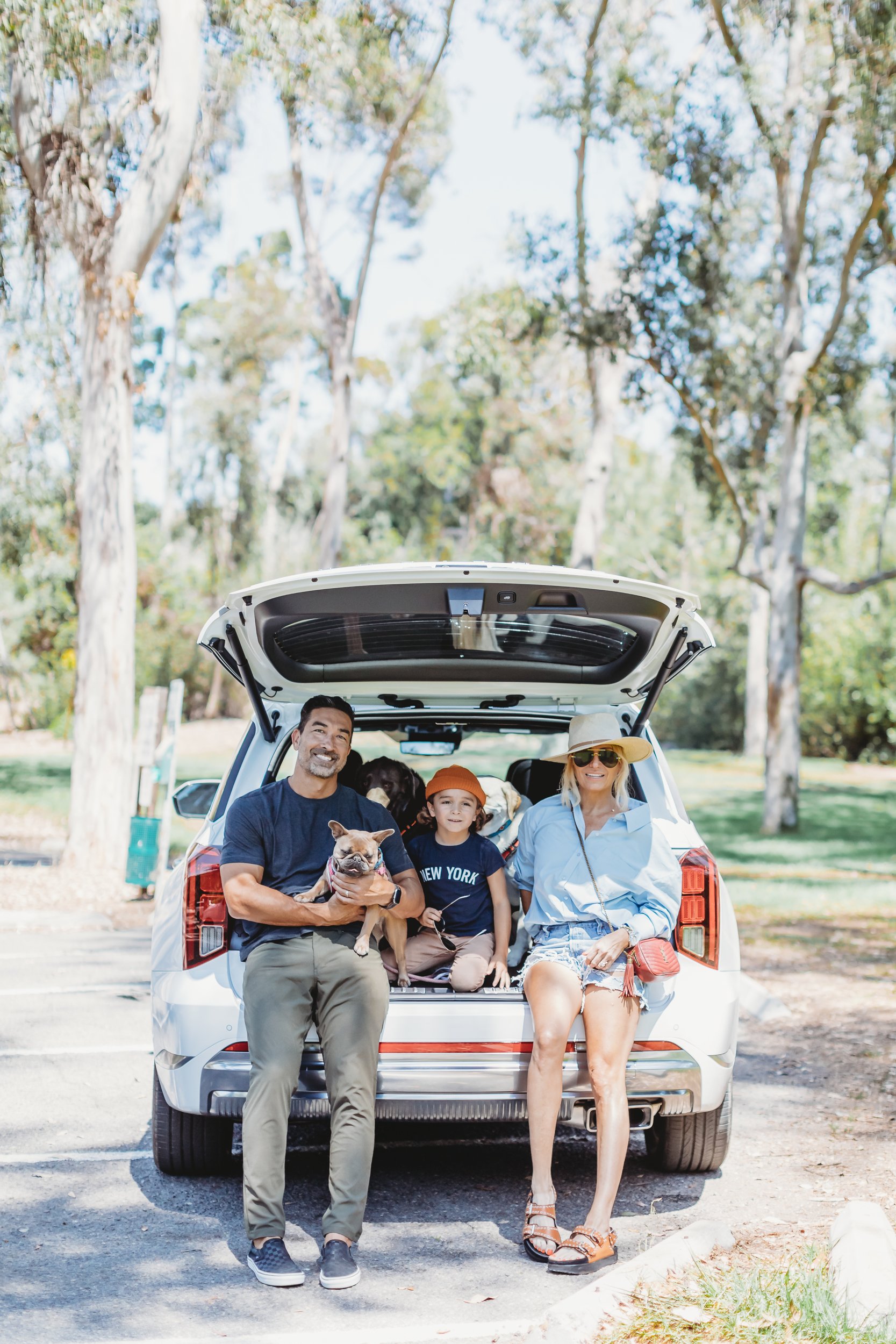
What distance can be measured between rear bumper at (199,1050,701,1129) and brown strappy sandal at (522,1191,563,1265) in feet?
0.84

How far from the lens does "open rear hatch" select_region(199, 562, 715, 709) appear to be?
429 centimetres

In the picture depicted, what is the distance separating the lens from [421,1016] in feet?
13.7

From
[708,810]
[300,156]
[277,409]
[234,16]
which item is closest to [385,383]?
[277,409]

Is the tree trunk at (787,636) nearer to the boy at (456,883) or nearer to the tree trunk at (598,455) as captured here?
the tree trunk at (598,455)

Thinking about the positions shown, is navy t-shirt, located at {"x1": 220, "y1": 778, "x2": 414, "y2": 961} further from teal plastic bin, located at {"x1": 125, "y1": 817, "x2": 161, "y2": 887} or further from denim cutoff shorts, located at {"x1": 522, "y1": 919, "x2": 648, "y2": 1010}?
teal plastic bin, located at {"x1": 125, "y1": 817, "x2": 161, "y2": 887}

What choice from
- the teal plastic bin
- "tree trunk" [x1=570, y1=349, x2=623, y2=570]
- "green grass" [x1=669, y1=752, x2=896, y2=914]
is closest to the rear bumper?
the teal plastic bin

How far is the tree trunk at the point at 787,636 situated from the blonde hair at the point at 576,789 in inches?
677

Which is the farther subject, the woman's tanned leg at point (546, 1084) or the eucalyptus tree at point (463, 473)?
the eucalyptus tree at point (463, 473)

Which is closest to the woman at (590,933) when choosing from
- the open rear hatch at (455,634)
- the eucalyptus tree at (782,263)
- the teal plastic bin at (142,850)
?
the open rear hatch at (455,634)

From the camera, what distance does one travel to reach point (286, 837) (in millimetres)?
4355

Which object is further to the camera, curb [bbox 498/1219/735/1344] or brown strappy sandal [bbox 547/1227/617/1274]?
brown strappy sandal [bbox 547/1227/617/1274]

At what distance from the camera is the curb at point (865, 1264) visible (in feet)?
10.7

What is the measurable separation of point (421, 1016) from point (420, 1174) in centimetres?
105

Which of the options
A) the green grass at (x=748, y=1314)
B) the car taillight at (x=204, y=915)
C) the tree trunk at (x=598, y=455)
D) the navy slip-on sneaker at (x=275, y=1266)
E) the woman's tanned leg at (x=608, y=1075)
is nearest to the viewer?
the green grass at (x=748, y=1314)
